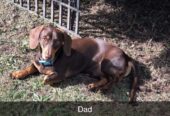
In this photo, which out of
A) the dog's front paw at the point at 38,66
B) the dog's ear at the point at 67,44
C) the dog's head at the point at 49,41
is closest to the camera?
the dog's head at the point at 49,41

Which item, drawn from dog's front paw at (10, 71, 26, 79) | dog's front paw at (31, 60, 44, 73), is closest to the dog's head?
dog's front paw at (31, 60, 44, 73)

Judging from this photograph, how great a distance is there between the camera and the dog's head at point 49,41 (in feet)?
15.9

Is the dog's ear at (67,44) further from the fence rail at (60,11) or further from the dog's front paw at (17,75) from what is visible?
the fence rail at (60,11)

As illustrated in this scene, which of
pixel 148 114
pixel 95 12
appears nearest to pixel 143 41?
pixel 95 12

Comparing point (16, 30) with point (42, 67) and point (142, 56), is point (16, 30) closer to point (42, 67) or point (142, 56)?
point (42, 67)

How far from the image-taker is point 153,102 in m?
5.11

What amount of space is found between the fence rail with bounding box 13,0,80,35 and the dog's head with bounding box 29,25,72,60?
3.83 feet

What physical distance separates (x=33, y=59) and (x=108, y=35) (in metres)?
1.37

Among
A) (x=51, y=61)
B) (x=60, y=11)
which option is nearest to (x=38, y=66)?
(x=51, y=61)

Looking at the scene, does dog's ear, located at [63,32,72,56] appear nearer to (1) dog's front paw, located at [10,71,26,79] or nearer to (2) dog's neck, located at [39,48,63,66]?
(2) dog's neck, located at [39,48,63,66]

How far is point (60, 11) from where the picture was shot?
20.9 ft

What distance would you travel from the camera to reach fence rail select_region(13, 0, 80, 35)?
245 inches

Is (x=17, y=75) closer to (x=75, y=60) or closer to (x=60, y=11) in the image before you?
(x=75, y=60)

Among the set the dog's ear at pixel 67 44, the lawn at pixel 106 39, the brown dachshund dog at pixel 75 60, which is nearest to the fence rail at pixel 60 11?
the lawn at pixel 106 39
